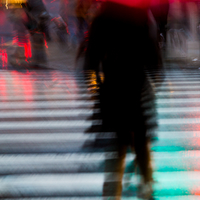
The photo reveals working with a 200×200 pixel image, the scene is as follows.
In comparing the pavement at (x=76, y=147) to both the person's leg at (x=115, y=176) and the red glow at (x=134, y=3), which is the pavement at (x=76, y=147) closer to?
the person's leg at (x=115, y=176)

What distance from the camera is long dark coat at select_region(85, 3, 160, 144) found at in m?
1.57

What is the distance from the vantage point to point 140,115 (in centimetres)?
178

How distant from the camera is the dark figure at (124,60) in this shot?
62.0 inches

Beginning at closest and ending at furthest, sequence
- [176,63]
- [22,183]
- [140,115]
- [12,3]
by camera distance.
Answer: [140,115] → [22,183] → [12,3] → [176,63]

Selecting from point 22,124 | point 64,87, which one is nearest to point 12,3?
point 64,87

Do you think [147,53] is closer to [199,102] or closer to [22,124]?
[22,124]

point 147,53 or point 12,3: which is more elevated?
point 12,3

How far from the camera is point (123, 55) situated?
5.28ft

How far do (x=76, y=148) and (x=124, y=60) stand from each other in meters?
1.22

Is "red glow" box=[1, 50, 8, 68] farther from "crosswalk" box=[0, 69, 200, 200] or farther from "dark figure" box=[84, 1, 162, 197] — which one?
"dark figure" box=[84, 1, 162, 197]

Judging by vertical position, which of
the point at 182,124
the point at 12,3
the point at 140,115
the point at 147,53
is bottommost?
the point at 182,124

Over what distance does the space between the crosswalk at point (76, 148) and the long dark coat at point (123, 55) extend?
0.56m

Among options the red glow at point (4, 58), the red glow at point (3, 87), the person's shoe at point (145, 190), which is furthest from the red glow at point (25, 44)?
the person's shoe at point (145, 190)

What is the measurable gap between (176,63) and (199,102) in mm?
3963
